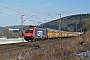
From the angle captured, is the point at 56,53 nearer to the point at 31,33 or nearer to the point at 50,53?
the point at 50,53

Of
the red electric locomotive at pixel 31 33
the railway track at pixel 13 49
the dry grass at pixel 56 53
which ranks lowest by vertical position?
the railway track at pixel 13 49

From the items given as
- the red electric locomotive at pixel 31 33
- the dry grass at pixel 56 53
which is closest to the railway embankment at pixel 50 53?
the dry grass at pixel 56 53

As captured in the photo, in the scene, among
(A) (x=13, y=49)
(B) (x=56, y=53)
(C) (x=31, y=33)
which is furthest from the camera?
(C) (x=31, y=33)

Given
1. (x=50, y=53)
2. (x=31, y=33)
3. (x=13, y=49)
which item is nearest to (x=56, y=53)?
Answer: (x=50, y=53)

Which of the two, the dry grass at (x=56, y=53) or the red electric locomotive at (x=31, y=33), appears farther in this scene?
the red electric locomotive at (x=31, y=33)

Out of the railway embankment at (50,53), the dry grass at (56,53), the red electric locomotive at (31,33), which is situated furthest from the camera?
the red electric locomotive at (31,33)

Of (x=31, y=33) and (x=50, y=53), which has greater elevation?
(x=31, y=33)

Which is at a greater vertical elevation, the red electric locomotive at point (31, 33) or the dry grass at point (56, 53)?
the red electric locomotive at point (31, 33)

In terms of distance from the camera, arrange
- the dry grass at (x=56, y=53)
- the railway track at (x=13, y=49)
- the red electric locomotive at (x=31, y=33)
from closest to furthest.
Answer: the dry grass at (x=56, y=53), the railway track at (x=13, y=49), the red electric locomotive at (x=31, y=33)

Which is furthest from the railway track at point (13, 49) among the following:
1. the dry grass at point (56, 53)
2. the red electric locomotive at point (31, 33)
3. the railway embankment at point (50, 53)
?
the red electric locomotive at point (31, 33)

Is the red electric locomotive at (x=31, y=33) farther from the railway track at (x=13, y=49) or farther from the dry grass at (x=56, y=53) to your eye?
the dry grass at (x=56, y=53)

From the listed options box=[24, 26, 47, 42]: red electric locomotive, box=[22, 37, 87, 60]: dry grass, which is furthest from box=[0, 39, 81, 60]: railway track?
box=[24, 26, 47, 42]: red electric locomotive

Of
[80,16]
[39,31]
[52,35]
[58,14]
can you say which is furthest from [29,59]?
[80,16]

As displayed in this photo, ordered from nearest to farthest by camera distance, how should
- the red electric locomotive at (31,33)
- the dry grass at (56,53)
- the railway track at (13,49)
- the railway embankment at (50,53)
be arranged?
the dry grass at (56,53)
the railway embankment at (50,53)
the railway track at (13,49)
the red electric locomotive at (31,33)
